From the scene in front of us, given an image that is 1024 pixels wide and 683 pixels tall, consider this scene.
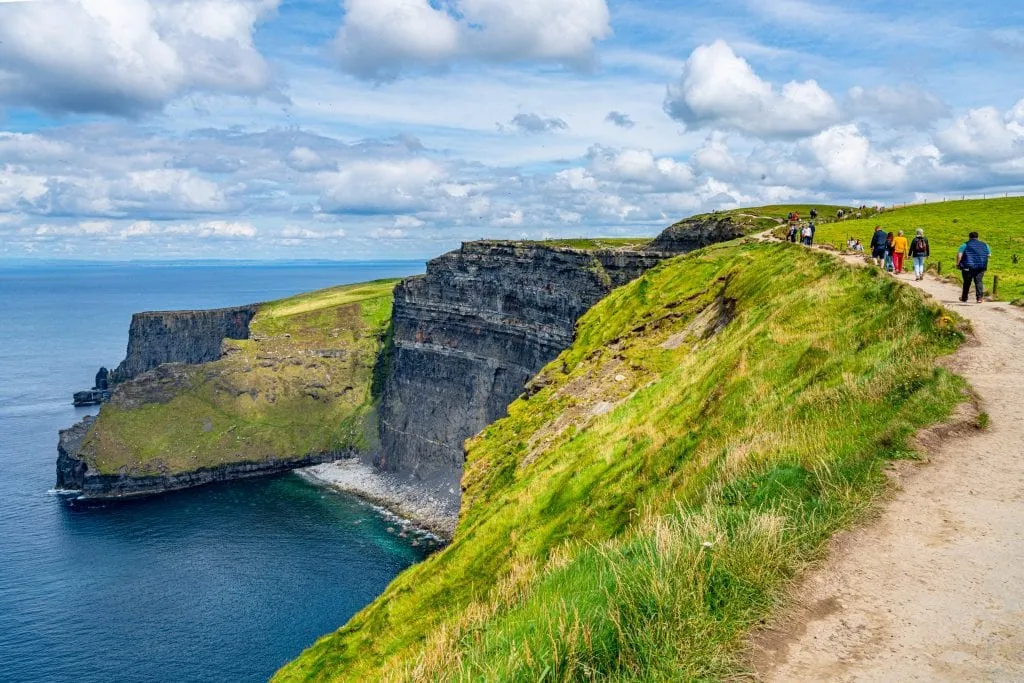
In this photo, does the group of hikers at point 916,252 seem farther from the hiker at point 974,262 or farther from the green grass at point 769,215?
the green grass at point 769,215

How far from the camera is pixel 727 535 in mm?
11602

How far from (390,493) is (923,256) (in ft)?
434

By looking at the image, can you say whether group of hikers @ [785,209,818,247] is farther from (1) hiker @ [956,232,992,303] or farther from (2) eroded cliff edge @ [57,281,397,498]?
(2) eroded cliff edge @ [57,281,397,498]

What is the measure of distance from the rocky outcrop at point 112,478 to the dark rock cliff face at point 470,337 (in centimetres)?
3771

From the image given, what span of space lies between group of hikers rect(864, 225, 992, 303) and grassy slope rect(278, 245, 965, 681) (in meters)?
3.65

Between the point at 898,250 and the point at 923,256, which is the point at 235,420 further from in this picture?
the point at 923,256

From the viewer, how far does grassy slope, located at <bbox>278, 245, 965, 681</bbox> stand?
10219 millimetres

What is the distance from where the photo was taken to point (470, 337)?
161375 millimetres

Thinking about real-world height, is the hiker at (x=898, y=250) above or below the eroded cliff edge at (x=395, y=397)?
above

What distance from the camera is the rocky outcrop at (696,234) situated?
312 ft

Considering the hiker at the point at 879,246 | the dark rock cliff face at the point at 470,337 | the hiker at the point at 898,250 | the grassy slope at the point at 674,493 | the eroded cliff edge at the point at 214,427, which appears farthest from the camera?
the eroded cliff edge at the point at 214,427

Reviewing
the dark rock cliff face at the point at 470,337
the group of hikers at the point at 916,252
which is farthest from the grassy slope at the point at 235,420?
the group of hikers at the point at 916,252

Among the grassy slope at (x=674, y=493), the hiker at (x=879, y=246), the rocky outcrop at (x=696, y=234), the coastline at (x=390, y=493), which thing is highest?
the rocky outcrop at (x=696, y=234)

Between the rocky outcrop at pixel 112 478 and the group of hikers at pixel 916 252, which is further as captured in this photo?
the rocky outcrop at pixel 112 478
